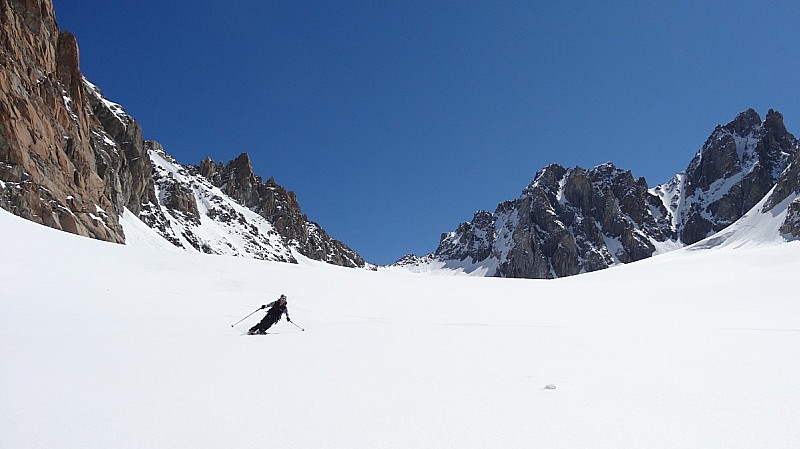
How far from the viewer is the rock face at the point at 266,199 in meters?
163

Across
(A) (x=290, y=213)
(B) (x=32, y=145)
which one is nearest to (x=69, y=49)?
(B) (x=32, y=145)

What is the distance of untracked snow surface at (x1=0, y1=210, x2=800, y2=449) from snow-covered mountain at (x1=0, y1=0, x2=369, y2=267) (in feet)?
120

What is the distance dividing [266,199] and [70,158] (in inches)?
4596

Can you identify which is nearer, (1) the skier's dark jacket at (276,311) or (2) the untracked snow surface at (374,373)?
(2) the untracked snow surface at (374,373)

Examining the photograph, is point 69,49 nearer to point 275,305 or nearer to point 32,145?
point 32,145

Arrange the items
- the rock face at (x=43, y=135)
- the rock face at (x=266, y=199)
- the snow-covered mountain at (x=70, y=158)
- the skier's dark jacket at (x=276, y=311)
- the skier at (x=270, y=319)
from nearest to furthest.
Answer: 1. the skier at (x=270, y=319)
2. the skier's dark jacket at (x=276, y=311)
3. the rock face at (x=43, y=135)
4. the snow-covered mountain at (x=70, y=158)
5. the rock face at (x=266, y=199)

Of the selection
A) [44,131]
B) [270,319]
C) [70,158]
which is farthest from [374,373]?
[70,158]

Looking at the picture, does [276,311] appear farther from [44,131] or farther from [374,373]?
[44,131]

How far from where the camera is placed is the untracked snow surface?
3570mm

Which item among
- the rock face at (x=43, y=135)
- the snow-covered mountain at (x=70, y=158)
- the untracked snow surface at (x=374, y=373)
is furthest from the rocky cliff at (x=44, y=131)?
the untracked snow surface at (x=374, y=373)

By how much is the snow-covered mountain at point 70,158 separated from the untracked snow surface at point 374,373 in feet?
120

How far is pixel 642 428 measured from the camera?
3.73 metres

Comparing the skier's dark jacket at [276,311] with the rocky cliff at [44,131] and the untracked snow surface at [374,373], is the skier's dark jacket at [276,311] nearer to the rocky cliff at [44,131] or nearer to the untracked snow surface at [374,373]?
the untracked snow surface at [374,373]

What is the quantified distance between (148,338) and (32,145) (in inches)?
Answer: 2003
